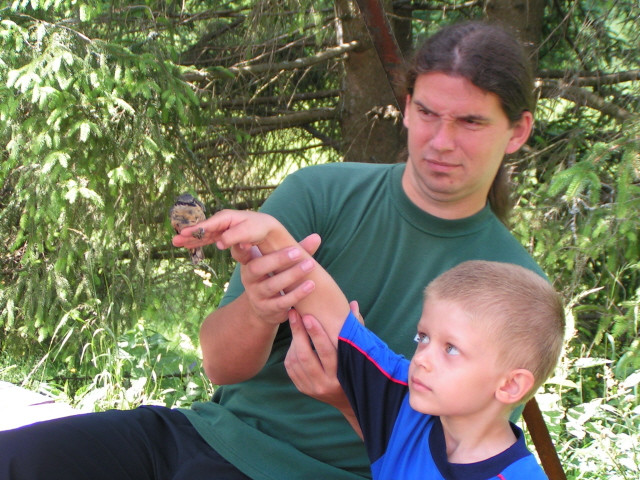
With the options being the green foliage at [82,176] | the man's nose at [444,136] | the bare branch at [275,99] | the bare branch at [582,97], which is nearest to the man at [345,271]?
the man's nose at [444,136]

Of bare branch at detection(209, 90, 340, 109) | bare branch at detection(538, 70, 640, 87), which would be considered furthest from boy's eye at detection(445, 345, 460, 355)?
bare branch at detection(209, 90, 340, 109)

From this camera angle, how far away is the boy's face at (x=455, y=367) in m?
1.46

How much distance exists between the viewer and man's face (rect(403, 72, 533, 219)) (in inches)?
80.0

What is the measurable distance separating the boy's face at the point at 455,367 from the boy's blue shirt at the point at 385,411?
121mm

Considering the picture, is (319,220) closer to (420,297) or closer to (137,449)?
(420,297)

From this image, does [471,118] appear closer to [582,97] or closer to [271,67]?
[582,97]

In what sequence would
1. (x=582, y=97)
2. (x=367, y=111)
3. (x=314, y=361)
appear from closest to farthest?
(x=314, y=361)
(x=582, y=97)
(x=367, y=111)

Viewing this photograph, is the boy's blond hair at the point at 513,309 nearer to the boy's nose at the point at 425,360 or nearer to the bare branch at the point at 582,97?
the boy's nose at the point at 425,360

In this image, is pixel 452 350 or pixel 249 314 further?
pixel 249 314

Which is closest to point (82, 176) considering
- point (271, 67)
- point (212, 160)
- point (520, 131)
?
point (212, 160)

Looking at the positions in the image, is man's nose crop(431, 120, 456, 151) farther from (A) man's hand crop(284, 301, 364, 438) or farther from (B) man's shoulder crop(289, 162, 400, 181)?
(A) man's hand crop(284, 301, 364, 438)

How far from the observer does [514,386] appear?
1.49 metres

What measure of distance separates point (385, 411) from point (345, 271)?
533 mm

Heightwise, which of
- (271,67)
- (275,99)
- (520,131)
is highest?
(271,67)
